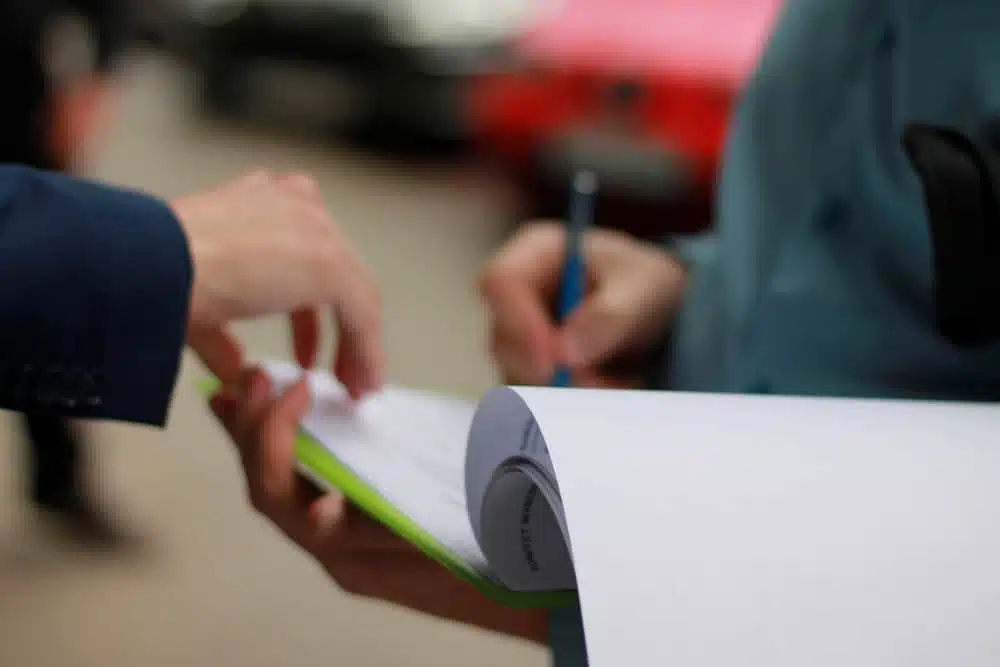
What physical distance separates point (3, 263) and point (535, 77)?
183 centimetres

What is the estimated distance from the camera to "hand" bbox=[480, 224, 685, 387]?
2.35ft

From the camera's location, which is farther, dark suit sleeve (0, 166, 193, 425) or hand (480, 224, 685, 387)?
hand (480, 224, 685, 387)

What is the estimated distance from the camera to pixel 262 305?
539 millimetres

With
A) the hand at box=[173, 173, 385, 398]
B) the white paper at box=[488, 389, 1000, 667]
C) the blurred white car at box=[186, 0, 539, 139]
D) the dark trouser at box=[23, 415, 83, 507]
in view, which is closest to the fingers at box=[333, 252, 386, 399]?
the hand at box=[173, 173, 385, 398]

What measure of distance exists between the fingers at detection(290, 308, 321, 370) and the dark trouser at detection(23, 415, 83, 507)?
932mm

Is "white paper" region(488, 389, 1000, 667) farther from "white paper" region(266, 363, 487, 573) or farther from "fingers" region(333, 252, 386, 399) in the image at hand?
"fingers" region(333, 252, 386, 399)

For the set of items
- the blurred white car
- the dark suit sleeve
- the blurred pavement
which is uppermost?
the dark suit sleeve

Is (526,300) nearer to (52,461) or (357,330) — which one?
(357,330)

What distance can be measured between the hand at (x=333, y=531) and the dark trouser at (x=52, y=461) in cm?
99

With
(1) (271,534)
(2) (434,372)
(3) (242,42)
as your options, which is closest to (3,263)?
(1) (271,534)

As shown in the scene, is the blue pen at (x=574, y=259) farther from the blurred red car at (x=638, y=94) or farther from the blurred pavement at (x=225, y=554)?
the blurred red car at (x=638, y=94)

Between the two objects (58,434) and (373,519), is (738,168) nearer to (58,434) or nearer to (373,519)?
(373,519)

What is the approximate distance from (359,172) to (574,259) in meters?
2.11

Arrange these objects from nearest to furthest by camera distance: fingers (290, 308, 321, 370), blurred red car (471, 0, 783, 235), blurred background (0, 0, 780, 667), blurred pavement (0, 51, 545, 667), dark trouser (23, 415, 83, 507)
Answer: fingers (290, 308, 321, 370) → blurred pavement (0, 51, 545, 667) → blurred background (0, 0, 780, 667) → dark trouser (23, 415, 83, 507) → blurred red car (471, 0, 783, 235)
